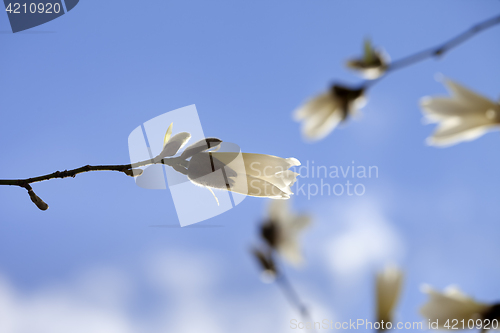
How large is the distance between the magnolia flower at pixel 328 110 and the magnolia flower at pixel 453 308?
0.77ft

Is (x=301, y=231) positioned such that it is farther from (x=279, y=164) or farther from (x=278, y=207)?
(x=279, y=164)

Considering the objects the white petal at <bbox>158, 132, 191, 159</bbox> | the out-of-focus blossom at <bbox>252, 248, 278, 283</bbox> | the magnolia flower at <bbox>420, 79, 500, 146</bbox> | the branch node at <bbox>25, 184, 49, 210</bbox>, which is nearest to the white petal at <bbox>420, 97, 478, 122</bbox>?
the magnolia flower at <bbox>420, 79, 500, 146</bbox>

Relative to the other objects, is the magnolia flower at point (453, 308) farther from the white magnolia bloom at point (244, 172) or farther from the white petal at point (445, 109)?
the white magnolia bloom at point (244, 172)

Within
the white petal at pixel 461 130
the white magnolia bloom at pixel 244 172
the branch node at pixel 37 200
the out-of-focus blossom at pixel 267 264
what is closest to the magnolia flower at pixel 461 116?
the white petal at pixel 461 130

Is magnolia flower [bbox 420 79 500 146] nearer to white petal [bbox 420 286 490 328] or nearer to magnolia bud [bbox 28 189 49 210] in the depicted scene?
white petal [bbox 420 286 490 328]

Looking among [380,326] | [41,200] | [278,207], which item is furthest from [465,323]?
[41,200]

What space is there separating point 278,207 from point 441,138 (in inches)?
7.9

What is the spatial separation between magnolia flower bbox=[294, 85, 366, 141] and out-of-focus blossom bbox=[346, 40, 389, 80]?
0.06ft

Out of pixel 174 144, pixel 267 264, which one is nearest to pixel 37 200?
pixel 174 144

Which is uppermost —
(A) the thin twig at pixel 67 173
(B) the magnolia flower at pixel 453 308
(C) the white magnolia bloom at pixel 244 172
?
(A) the thin twig at pixel 67 173

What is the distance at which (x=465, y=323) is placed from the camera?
369 millimetres

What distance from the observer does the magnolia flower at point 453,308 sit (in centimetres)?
35

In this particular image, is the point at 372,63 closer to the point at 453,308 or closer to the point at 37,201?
the point at 453,308

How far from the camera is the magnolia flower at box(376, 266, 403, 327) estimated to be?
0.24 metres
